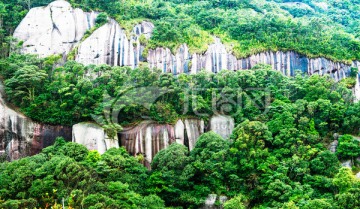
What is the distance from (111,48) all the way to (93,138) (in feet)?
31.9

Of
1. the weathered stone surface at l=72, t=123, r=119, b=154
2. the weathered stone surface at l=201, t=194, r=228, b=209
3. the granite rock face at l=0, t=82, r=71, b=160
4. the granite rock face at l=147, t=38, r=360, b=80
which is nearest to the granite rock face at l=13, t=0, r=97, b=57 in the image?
the granite rock face at l=147, t=38, r=360, b=80

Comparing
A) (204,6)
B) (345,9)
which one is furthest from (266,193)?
(345,9)

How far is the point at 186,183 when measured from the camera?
29.1 meters

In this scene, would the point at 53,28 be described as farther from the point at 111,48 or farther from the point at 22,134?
the point at 22,134

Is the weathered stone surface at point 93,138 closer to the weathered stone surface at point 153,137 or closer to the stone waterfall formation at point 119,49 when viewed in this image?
the weathered stone surface at point 153,137

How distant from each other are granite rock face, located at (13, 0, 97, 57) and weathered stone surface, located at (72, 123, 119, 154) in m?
8.90

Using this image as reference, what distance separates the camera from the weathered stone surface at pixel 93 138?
31.9 m

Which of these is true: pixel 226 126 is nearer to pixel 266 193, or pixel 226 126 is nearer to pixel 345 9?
pixel 266 193

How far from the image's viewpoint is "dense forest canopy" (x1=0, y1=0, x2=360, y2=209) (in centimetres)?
2642

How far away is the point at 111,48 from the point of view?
39.4 metres

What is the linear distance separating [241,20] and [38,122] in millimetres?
19465

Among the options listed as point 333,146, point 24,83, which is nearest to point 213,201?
point 333,146

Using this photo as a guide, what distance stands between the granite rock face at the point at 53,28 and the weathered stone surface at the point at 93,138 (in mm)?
8901

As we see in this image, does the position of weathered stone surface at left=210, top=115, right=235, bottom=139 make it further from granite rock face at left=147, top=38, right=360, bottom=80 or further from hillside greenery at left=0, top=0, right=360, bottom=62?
hillside greenery at left=0, top=0, right=360, bottom=62
